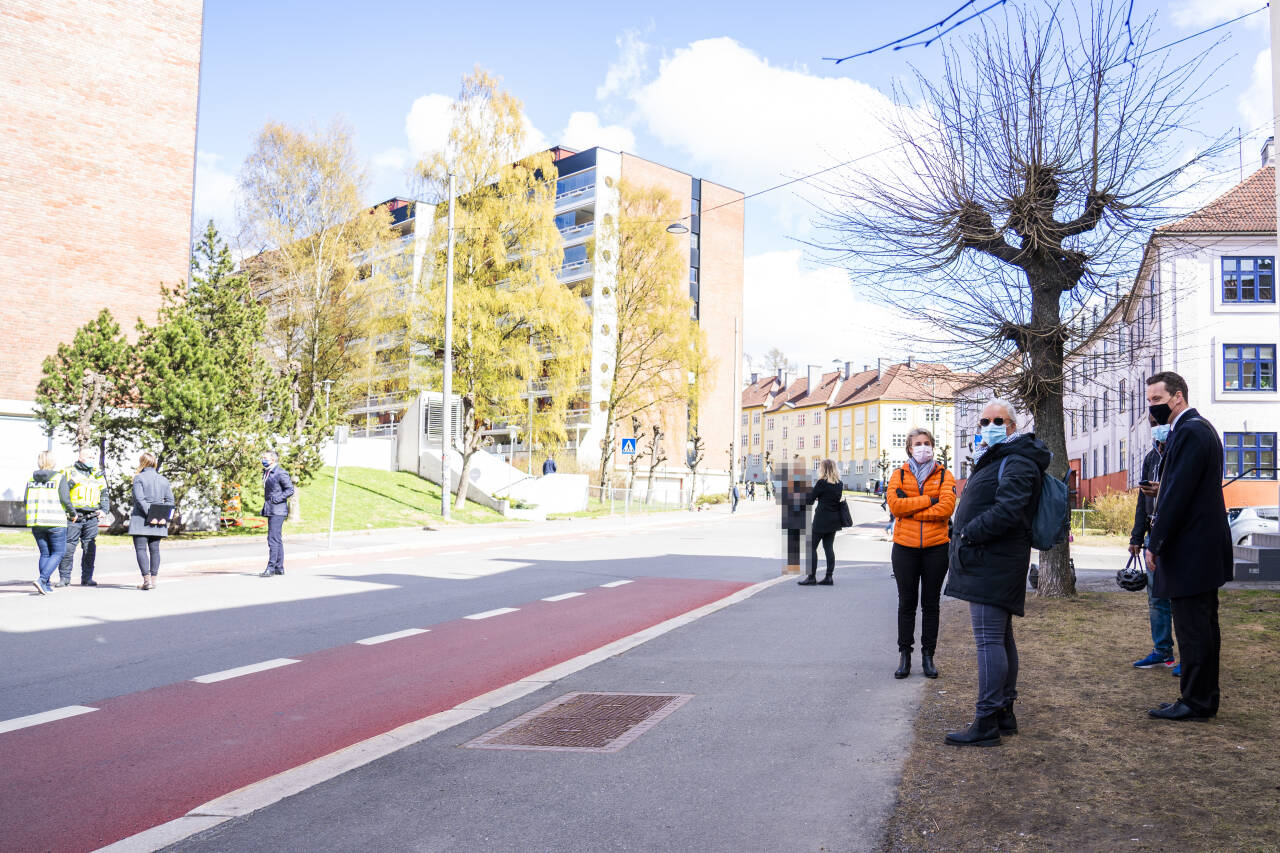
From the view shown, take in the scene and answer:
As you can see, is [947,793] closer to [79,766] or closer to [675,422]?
[79,766]

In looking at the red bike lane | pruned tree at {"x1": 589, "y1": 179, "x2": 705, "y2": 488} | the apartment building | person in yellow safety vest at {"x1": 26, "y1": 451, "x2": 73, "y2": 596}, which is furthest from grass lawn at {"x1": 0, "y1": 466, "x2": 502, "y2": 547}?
the apartment building

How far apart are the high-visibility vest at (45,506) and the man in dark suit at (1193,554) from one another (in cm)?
1193

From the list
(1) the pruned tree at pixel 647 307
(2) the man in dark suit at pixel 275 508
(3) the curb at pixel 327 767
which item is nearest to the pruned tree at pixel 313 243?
(1) the pruned tree at pixel 647 307

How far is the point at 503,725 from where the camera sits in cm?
605

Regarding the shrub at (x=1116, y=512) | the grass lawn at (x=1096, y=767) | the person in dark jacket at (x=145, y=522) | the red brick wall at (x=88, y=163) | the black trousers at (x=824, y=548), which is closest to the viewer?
the grass lawn at (x=1096, y=767)

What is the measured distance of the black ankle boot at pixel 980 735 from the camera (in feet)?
17.2

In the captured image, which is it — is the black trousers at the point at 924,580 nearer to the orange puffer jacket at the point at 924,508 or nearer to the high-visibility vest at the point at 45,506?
the orange puffer jacket at the point at 924,508

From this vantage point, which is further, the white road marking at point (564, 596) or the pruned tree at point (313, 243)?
the pruned tree at point (313, 243)

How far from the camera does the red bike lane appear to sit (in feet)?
15.2

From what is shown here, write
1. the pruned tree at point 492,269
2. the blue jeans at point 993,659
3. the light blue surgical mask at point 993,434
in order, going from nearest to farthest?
the blue jeans at point 993,659 → the light blue surgical mask at point 993,434 → the pruned tree at point 492,269

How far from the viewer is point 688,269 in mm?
56250

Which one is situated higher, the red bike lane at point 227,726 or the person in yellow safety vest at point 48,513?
the person in yellow safety vest at point 48,513

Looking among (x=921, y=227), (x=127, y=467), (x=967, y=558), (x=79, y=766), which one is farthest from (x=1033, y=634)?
(x=127, y=467)

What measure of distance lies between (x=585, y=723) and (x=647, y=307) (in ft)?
134
